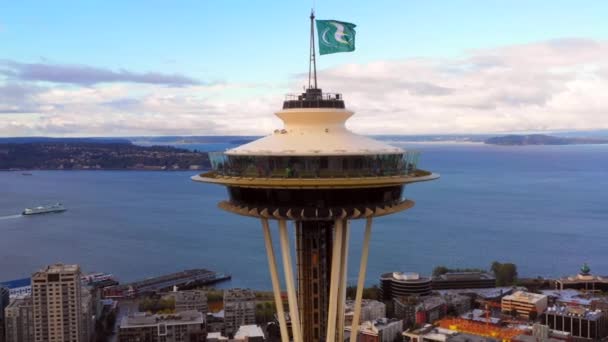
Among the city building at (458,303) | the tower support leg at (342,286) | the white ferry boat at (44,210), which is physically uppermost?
the tower support leg at (342,286)

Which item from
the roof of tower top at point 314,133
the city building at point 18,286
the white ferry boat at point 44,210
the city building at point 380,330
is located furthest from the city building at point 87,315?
the white ferry boat at point 44,210

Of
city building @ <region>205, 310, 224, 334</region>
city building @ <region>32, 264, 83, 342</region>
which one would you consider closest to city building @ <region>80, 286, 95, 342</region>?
city building @ <region>32, 264, 83, 342</region>

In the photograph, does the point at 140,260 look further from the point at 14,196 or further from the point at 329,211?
the point at 14,196

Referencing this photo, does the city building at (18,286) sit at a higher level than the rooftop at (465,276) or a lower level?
higher

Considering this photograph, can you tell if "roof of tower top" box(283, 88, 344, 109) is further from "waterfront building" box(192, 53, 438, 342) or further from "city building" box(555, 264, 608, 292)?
"city building" box(555, 264, 608, 292)

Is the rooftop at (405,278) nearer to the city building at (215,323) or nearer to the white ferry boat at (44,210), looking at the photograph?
the city building at (215,323)

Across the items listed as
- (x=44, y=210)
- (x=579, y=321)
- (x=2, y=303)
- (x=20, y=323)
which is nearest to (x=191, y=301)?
(x=20, y=323)

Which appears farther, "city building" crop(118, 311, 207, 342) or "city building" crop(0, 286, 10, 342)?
"city building" crop(118, 311, 207, 342)

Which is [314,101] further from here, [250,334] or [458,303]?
[458,303]
